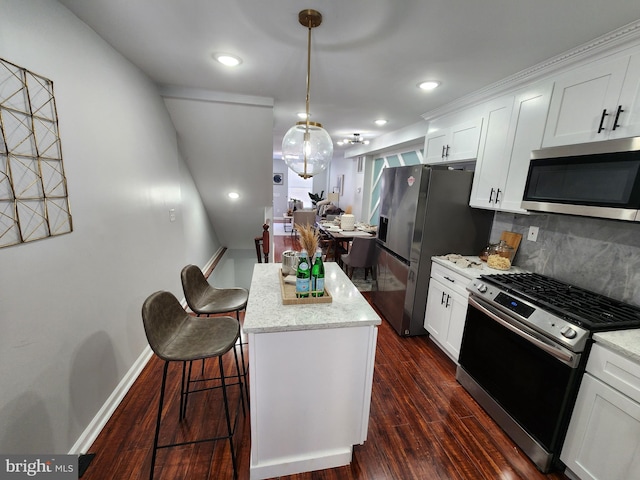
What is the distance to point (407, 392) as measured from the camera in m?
2.07

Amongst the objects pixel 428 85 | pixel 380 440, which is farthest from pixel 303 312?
pixel 428 85

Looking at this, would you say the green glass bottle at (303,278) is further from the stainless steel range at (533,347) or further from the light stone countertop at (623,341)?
the light stone countertop at (623,341)

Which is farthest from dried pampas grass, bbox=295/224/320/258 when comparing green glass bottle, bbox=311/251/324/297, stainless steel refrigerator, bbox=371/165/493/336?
stainless steel refrigerator, bbox=371/165/493/336

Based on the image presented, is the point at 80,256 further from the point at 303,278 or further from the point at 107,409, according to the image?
the point at 303,278

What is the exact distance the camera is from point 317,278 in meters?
1.47

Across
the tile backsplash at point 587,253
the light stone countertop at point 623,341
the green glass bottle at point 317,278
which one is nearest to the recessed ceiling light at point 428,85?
the tile backsplash at point 587,253

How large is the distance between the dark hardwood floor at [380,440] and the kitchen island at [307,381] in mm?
151

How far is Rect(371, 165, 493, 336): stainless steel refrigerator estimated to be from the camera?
245cm

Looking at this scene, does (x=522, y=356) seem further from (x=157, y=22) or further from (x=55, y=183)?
(x=157, y=22)

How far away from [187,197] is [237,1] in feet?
9.17

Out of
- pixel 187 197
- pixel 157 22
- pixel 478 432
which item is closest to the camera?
pixel 157 22

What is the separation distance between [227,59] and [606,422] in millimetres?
3084

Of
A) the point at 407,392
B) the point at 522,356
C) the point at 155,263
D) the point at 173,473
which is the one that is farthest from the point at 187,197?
the point at 522,356

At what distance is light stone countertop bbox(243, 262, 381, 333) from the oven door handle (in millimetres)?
965
